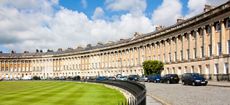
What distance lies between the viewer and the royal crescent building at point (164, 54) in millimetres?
63438

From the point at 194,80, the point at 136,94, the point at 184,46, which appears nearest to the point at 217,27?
the point at 184,46

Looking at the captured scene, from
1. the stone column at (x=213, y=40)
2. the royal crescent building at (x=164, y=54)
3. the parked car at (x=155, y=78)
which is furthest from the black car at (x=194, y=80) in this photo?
the parked car at (x=155, y=78)

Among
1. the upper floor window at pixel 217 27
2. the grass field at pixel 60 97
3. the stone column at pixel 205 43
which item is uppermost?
the upper floor window at pixel 217 27

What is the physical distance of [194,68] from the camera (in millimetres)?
73750

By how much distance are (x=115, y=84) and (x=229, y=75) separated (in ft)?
55.3

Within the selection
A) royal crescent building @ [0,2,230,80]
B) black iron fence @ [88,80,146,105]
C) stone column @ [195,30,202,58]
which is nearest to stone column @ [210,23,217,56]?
royal crescent building @ [0,2,230,80]

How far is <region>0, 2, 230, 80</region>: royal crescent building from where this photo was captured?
63.4 m

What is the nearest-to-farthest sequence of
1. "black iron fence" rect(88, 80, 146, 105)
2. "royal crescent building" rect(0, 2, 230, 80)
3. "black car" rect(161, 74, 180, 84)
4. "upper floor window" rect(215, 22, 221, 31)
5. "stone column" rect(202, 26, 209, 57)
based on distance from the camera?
"black iron fence" rect(88, 80, 146, 105)
"black car" rect(161, 74, 180, 84)
"royal crescent building" rect(0, 2, 230, 80)
"upper floor window" rect(215, 22, 221, 31)
"stone column" rect(202, 26, 209, 57)

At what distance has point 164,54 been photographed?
304 ft

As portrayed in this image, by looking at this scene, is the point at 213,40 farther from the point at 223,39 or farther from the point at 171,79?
the point at 171,79

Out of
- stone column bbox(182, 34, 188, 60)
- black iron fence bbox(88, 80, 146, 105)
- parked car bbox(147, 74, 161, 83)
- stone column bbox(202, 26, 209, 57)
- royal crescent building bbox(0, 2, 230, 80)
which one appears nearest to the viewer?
black iron fence bbox(88, 80, 146, 105)

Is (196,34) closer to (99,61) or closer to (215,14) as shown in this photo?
(215,14)

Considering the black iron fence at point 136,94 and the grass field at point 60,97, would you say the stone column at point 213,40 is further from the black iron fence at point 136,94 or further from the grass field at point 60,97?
the grass field at point 60,97

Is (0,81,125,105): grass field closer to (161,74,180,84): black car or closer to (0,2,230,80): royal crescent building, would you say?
(161,74,180,84): black car
